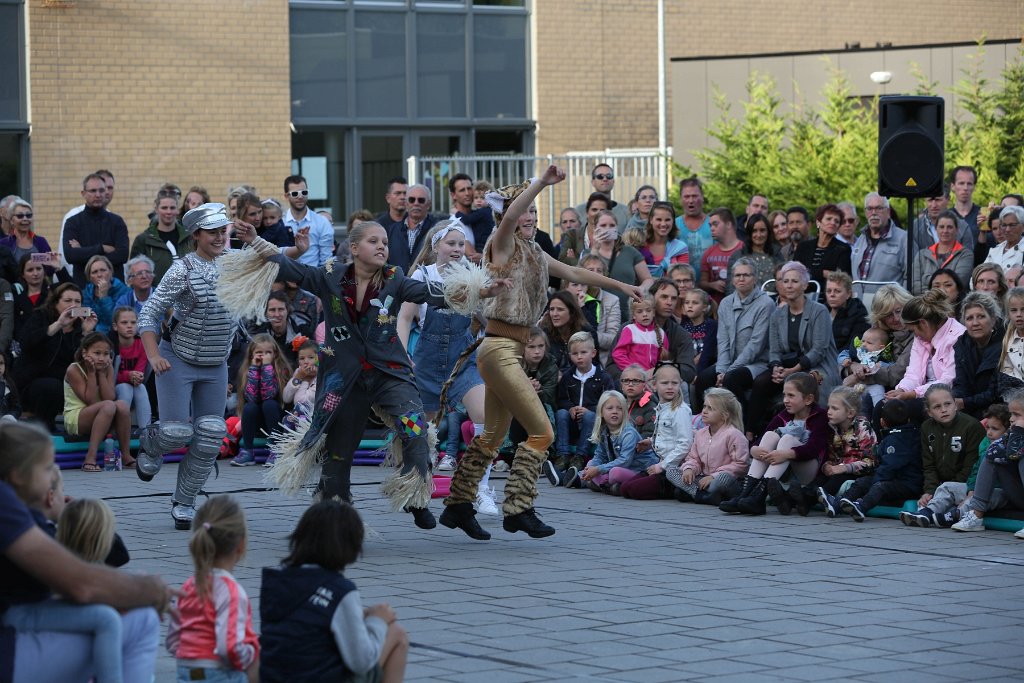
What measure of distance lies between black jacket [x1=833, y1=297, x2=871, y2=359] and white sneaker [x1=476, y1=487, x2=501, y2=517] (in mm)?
3658

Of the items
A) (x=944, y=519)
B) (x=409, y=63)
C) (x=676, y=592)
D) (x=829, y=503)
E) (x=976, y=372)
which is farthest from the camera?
(x=409, y=63)

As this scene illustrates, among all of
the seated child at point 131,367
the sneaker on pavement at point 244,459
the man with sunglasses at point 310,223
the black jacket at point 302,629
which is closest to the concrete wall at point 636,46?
the man with sunglasses at point 310,223

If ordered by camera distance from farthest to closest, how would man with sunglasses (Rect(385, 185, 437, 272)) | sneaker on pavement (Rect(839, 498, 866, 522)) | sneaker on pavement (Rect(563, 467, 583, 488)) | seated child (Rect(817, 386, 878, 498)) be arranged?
man with sunglasses (Rect(385, 185, 437, 272))
sneaker on pavement (Rect(563, 467, 583, 488))
seated child (Rect(817, 386, 878, 498))
sneaker on pavement (Rect(839, 498, 866, 522))

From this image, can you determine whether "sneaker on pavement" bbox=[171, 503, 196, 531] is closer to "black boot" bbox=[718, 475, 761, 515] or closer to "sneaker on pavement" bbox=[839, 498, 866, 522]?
"black boot" bbox=[718, 475, 761, 515]

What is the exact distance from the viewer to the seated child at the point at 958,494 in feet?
32.8

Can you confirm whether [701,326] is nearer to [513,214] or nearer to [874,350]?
[874,350]

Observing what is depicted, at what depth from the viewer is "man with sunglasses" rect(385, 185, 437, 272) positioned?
47.6 feet

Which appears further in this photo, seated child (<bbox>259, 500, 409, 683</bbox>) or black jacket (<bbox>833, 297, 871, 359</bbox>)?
black jacket (<bbox>833, 297, 871, 359</bbox>)

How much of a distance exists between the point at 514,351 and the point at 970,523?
122 inches

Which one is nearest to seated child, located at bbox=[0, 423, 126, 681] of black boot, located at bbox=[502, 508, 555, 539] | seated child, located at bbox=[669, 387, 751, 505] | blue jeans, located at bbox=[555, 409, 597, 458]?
black boot, located at bbox=[502, 508, 555, 539]

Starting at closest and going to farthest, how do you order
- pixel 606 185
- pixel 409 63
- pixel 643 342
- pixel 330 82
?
pixel 643 342 < pixel 606 185 < pixel 330 82 < pixel 409 63

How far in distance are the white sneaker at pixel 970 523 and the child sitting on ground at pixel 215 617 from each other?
5.86 meters

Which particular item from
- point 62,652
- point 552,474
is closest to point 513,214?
point 552,474

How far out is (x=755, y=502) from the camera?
1074 centimetres
